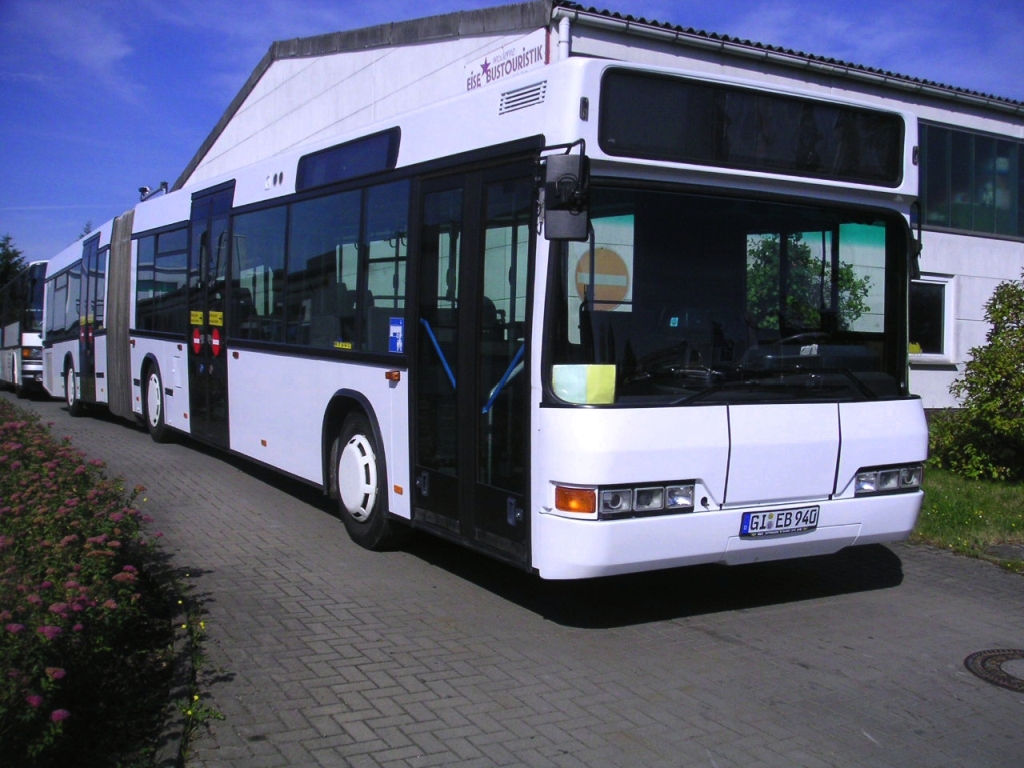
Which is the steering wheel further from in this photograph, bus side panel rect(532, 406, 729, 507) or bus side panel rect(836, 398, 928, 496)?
bus side panel rect(532, 406, 729, 507)

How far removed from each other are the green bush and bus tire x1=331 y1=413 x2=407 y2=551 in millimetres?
7062

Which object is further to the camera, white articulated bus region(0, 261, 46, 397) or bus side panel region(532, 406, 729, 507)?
white articulated bus region(0, 261, 46, 397)

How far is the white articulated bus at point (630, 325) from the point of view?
18.6 feet

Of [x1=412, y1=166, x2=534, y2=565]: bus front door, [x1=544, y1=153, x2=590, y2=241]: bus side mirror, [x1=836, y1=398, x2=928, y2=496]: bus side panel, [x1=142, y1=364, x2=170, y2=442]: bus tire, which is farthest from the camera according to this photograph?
[x1=142, y1=364, x2=170, y2=442]: bus tire

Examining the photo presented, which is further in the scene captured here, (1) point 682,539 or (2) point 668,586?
(2) point 668,586

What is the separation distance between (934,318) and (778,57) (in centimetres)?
704

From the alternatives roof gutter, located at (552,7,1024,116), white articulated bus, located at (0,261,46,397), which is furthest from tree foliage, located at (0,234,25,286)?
roof gutter, located at (552,7,1024,116)

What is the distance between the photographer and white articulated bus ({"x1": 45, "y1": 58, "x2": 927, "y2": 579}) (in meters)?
5.67

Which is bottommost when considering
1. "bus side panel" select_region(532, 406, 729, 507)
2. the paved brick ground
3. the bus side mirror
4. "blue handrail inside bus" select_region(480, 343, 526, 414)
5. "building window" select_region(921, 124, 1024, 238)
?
Answer: the paved brick ground

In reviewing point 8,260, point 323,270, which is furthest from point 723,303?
point 8,260

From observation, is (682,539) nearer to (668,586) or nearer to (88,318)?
(668,586)

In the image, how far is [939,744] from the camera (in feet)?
15.2

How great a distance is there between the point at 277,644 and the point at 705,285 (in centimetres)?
318

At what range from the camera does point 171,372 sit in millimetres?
13180
